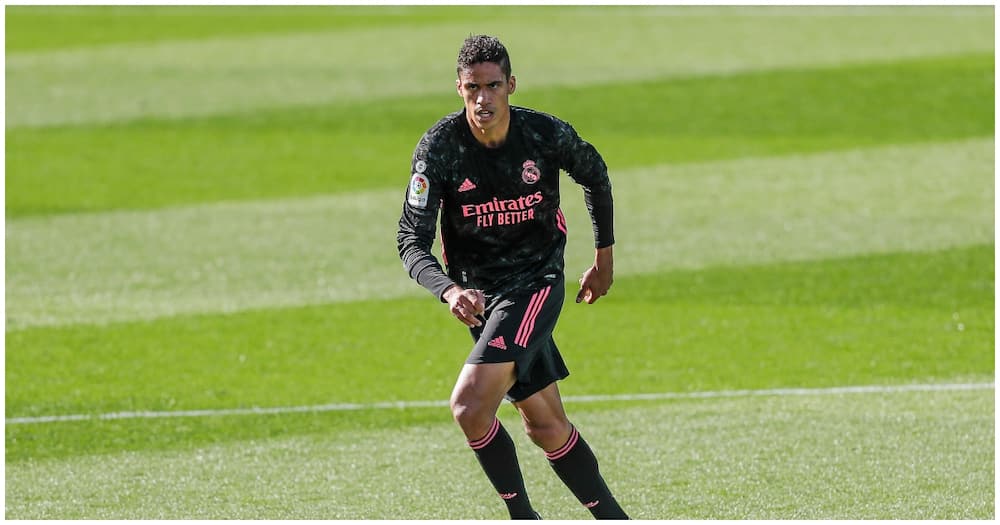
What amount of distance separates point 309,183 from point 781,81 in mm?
7154

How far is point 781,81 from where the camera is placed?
70.3 ft

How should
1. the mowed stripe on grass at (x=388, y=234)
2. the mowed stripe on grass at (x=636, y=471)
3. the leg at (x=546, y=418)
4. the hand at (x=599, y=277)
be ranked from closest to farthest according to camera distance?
the leg at (x=546, y=418) → the hand at (x=599, y=277) → the mowed stripe on grass at (x=636, y=471) → the mowed stripe on grass at (x=388, y=234)

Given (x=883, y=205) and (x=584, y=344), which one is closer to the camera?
(x=584, y=344)

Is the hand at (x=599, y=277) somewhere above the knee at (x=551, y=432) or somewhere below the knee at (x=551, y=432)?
above

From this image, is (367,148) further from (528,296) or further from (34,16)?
(528,296)

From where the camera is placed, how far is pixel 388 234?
15.1 m

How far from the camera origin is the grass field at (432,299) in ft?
26.5

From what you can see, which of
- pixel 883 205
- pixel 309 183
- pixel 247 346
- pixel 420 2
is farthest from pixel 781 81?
pixel 247 346

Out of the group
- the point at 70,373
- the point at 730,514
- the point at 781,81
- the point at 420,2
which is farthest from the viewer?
the point at 420,2

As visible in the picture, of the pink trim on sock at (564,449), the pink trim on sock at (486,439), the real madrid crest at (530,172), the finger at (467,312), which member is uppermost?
the real madrid crest at (530,172)

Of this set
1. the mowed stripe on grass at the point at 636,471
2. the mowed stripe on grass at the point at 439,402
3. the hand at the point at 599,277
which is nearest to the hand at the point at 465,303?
the hand at the point at 599,277

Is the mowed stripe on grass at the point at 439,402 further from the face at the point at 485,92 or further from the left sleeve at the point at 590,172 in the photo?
the face at the point at 485,92

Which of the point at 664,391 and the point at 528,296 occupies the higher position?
the point at 528,296

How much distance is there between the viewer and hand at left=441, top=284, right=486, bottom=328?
5980mm
